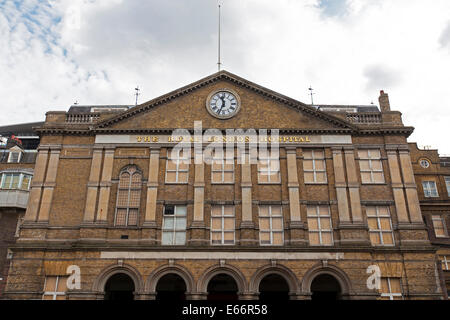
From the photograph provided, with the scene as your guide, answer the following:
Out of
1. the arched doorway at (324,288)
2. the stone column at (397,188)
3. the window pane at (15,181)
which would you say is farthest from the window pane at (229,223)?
the window pane at (15,181)

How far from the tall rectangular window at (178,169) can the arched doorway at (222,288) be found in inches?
290

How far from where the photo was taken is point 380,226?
91.1ft

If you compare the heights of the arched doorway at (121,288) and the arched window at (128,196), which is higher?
the arched window at (128,196)

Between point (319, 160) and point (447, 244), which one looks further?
point (447, 244)

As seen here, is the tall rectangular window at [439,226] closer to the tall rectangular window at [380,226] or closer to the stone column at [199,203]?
the tall rectangular window at [380,226]

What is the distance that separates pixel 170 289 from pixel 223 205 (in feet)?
24.0

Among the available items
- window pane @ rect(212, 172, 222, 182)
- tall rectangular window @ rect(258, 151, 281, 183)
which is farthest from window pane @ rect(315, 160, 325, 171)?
window pane @ rect(212, 172, 222, 182)

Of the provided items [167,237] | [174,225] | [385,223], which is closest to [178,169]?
[174,225]

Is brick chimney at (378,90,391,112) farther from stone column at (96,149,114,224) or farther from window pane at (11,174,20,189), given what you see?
window pane at (11,174,20,189)

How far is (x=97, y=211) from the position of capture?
27781 mm

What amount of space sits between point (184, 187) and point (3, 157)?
23591 mm

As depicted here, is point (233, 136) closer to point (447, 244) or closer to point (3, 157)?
point (447, 244)

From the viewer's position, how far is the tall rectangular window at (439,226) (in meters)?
35.6
